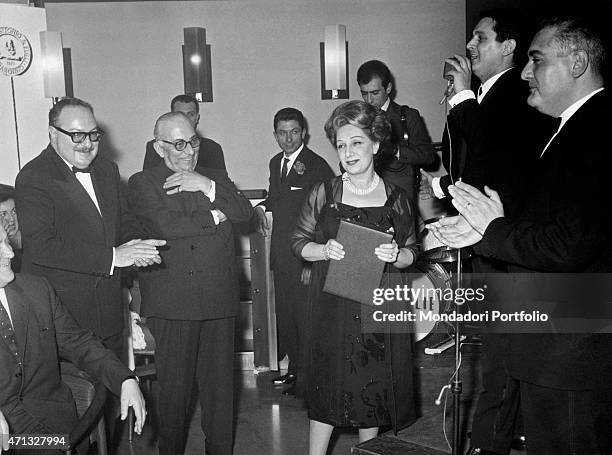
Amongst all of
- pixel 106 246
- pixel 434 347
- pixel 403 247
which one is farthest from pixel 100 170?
pixel 434 347

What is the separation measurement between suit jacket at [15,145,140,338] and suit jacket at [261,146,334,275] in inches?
53.3

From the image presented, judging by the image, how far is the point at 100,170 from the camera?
9.51ft

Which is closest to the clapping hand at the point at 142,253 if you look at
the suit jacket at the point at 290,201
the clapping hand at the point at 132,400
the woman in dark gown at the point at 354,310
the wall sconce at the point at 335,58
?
the woman in dark gown at the point at 354,310

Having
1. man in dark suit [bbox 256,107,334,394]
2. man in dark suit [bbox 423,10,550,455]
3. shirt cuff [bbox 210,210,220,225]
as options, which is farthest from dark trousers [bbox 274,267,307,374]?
man in dark suit [bbox 423,10,550,455]

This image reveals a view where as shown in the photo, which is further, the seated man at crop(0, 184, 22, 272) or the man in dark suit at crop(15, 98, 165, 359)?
the seated man at crop(0, 184, 22, 272)

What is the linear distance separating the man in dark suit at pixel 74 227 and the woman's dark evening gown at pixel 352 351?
65 centimetres

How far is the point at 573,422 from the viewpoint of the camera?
5.58 ft

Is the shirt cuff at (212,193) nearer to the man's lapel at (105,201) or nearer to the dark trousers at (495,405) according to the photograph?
the man's lapel at (105,201)

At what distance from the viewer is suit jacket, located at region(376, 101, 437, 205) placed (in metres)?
3.97

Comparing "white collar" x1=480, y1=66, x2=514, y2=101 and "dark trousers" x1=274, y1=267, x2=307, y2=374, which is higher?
"white collar" x1=480, y1=66, x2=514, y2=101

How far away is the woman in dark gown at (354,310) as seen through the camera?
8.33ft

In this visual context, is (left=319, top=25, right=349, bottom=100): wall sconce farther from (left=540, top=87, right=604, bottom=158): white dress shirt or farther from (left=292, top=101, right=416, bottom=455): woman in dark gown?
(left=540, top=87, right=604, bottom=158): white dress shirt

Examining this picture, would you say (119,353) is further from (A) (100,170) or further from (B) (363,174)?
(B) (363,174)

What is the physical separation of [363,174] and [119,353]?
131cm
